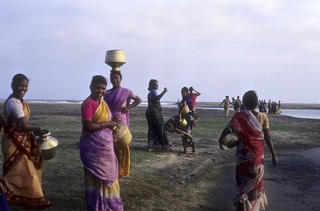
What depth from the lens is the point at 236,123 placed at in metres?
5.02

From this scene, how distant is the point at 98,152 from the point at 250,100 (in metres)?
2.12

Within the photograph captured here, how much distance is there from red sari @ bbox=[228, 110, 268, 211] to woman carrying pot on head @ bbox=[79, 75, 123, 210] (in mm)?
1620

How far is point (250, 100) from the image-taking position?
16.9 ft

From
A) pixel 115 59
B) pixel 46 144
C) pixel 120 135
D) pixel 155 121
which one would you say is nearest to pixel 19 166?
pixel 46 144

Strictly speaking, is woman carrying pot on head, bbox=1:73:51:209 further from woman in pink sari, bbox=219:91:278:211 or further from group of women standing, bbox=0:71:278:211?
woman in pink sari, bbox=219:91:278:211

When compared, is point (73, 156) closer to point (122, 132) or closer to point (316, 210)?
point (122, 132)

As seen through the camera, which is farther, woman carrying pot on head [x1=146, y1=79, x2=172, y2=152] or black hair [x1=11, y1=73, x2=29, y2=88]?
woman carrying pot on head [x1=146, y1=79, x2=172, y2=152]

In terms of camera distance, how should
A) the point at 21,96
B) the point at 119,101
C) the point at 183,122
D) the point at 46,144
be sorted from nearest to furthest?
the point at 21,96 < the point at 46,144 < the point at 119,101 < the point at 183,122

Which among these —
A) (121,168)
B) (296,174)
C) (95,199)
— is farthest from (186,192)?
(296,174)

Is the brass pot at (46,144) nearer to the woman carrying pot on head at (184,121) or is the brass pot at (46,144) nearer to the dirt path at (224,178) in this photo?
the dirt path at (224,178)

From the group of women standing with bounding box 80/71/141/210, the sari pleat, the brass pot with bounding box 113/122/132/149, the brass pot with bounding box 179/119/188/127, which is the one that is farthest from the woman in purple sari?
the brass pot with bounding box 179/119/188/127

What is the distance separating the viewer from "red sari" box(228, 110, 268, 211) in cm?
501

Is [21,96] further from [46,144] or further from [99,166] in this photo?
[99,166]

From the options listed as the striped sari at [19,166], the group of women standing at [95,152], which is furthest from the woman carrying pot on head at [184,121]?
the striped sari at [19,166]
